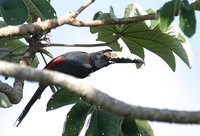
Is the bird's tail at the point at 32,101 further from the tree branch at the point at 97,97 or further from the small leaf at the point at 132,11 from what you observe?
the tree branch at the point at 97,97

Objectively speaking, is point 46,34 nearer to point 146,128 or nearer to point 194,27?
point 146,128

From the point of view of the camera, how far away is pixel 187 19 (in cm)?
221

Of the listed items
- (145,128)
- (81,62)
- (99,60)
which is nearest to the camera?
(145,128)

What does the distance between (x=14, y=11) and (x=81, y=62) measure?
26.9 inches

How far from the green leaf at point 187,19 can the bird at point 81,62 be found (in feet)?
3.28

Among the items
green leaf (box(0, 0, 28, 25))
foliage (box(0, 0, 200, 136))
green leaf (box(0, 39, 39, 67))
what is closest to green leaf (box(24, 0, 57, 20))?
foliage (box(0, 0, 200, 136))

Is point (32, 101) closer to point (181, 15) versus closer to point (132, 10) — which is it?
point (132, 10)

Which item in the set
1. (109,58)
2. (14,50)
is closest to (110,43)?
(109,58)

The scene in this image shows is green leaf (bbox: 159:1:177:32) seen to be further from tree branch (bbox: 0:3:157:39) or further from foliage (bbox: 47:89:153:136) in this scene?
foliage (bbox: 47:89:153:136)

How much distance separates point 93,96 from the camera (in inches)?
60.0

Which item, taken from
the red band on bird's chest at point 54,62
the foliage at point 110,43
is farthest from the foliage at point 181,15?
the red band on bird's chest at point 54,62

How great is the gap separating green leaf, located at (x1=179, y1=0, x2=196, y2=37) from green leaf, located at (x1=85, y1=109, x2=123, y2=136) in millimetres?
888

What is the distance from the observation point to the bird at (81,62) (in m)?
3.24

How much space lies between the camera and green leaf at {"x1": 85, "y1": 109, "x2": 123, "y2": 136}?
9.76ft
